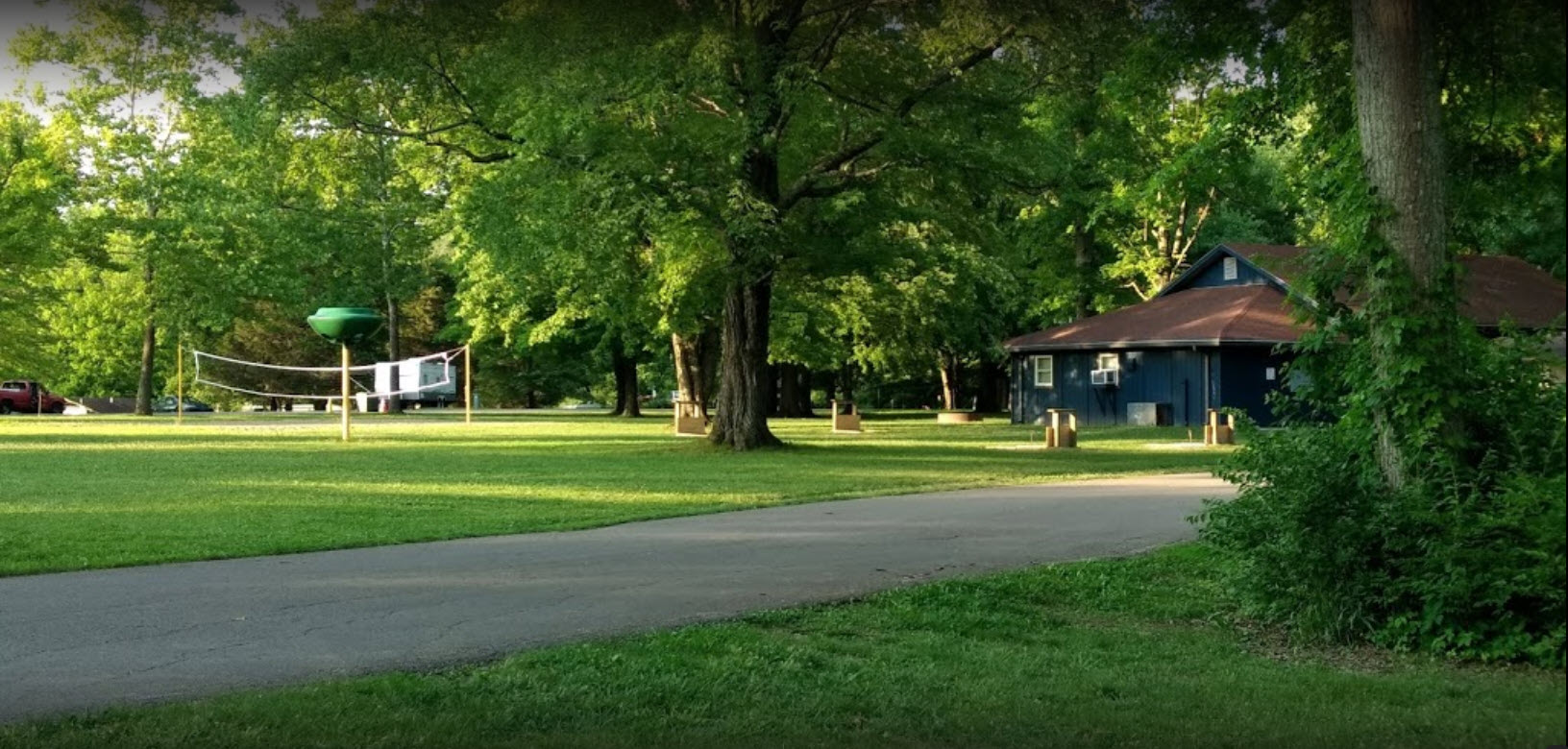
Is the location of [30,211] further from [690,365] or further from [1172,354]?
[1172,354]

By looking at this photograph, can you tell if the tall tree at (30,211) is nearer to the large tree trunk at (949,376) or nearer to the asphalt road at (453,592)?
the asphalt road at (453,592)

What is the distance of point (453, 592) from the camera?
9008mm

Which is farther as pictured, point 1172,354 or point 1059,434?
point 1172,354

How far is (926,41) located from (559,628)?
8934 mm

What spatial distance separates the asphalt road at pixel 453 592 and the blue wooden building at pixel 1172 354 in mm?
26306

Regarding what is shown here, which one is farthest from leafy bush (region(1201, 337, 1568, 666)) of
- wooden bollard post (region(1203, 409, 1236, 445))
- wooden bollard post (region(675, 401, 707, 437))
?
wooden bollard post (region(675, 401, 707, 437))

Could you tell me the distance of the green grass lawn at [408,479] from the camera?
12.0 m

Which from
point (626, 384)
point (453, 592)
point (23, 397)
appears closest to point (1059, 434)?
point (453, 592)

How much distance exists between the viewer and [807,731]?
17.7 feet

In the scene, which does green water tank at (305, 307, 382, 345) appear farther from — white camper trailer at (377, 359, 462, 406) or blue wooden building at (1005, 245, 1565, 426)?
blue wooden building at (1005, 245, 1565, 426)

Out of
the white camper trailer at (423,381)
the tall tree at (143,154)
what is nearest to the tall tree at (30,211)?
the tall tree at (143,154)

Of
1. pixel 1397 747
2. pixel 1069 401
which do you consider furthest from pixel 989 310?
pixel 1397 747

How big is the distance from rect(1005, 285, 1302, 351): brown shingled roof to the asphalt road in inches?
1036

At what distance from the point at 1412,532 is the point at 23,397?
7496 cm
